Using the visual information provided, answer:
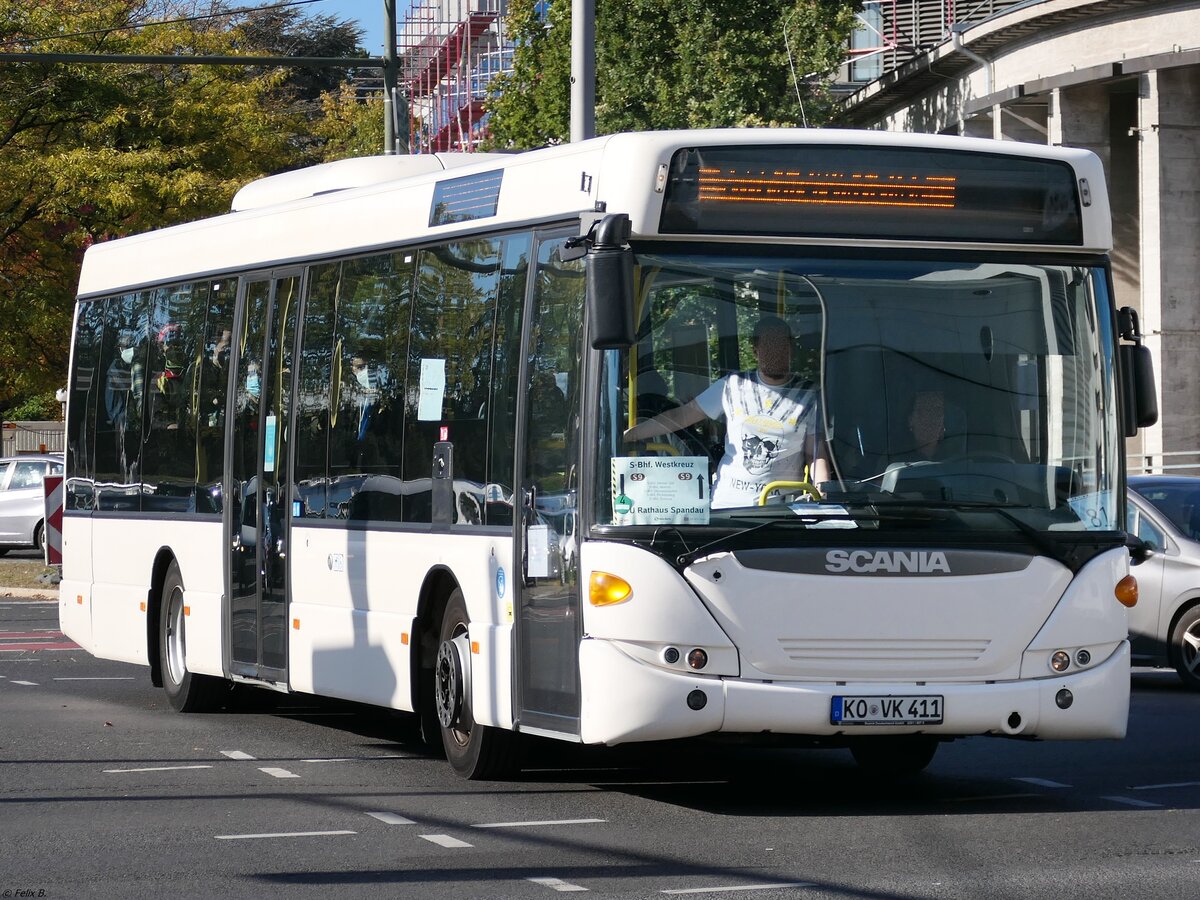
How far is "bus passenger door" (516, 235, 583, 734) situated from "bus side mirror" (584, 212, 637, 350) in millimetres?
552

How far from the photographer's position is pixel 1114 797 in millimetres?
10289

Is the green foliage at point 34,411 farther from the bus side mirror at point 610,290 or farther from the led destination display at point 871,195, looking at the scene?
the bus side mirror at point 610,290

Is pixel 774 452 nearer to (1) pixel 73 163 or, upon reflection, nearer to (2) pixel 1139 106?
(2) pixel 1139 106

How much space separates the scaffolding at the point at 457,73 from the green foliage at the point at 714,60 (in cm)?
1504

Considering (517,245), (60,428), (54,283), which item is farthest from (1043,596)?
(60,428)

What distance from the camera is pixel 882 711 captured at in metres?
9.41

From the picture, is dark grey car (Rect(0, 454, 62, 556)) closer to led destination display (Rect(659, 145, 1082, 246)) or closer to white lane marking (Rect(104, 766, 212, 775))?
white lane marking (Rect(104, 766, 212, 775))

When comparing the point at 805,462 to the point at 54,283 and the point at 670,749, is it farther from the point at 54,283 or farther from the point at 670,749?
the point at 54,283

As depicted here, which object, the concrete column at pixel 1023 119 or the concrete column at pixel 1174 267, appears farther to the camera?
the concrete column at pixel 1023 119

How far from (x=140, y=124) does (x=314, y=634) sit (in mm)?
28674

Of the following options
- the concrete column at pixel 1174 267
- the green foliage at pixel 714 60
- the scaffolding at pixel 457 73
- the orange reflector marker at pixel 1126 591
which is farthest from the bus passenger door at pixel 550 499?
the scaffolding at pixel 457 73

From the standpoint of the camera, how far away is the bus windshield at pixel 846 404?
9.45 metres

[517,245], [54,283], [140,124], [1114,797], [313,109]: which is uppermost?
[313,109]

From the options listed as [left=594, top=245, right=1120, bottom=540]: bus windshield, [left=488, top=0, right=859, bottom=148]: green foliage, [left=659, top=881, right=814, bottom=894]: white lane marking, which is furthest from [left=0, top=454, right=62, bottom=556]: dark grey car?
[left=659, top=881, right=814, bottom=894]: white lane marking
